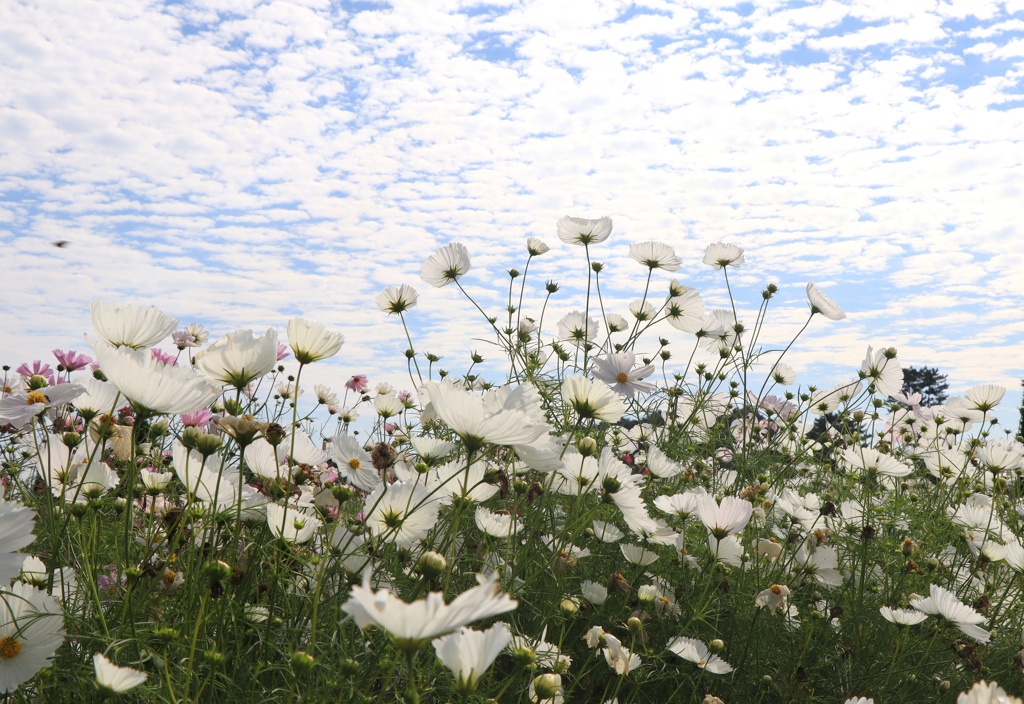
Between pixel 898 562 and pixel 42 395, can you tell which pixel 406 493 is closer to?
pixel 42 395

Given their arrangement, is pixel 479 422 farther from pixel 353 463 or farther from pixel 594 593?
pixel 594 593

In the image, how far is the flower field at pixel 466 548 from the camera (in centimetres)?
94

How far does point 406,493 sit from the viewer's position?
1.18 meters

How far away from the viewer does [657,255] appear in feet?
8.36

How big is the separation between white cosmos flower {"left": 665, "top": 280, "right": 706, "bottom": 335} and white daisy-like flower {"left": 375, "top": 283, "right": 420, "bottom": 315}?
0.90m

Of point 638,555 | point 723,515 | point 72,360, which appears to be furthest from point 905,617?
point 72,360

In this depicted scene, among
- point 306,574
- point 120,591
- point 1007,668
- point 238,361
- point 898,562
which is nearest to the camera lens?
point 238,361

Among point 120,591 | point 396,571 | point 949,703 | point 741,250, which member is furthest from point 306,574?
point 741,250

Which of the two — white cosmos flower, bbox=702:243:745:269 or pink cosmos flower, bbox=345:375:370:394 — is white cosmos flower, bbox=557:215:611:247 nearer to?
white cosmos flower, bbox=702:243:745:269

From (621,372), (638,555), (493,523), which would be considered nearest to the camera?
(493,523)

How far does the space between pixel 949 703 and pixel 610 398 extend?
1.16 m

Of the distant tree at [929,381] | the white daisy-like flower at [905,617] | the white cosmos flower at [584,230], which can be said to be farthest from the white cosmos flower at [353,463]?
the distant tree at [929,381]

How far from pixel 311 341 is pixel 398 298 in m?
1.08

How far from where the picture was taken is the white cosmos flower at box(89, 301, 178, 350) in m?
1.15
